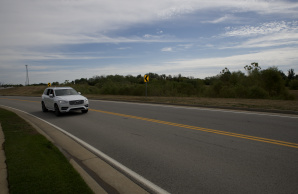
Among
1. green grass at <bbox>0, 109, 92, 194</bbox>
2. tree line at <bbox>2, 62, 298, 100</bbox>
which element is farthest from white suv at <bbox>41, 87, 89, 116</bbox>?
tree line at <bbox>2, 62, 298, 100</bbox>

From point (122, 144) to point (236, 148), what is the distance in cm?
318

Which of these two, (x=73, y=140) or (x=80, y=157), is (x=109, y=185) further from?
(x=73, y=140)

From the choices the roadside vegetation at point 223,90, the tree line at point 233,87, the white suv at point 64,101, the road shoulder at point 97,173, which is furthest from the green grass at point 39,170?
the tree line at point 233,87

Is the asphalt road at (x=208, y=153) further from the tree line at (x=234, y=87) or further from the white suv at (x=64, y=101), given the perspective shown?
the tree line at (x=234, y=87)

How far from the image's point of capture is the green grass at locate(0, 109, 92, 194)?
3.65 m

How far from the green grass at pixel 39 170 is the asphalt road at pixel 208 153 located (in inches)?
49.5

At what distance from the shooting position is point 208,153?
5.50 metres

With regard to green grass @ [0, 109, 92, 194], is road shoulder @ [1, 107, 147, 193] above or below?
below

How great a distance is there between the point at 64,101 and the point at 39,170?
8955 mm

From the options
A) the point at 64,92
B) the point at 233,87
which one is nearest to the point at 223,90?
the point at 233,87

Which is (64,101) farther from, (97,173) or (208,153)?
(208,153)

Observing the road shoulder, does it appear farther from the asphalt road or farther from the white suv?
the white suv

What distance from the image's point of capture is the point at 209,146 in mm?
6066

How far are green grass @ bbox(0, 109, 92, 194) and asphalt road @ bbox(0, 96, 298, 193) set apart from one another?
1.26 meters
